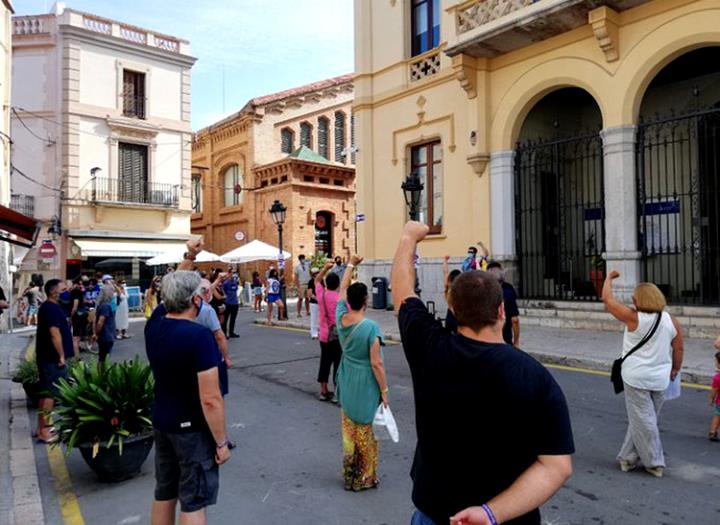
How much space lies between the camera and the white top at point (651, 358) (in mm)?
4773

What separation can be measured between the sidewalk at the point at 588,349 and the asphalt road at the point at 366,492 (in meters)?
0.99

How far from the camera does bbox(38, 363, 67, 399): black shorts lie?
20.3 feet

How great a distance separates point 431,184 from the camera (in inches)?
685

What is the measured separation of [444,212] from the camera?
54.4 ft

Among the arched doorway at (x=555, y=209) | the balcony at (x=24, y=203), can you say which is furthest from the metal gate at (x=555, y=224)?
the balcony at (x=24, y=203)

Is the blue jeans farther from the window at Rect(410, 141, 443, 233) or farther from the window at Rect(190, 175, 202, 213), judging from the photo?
the window at Rect(190, 175, 202, 213)

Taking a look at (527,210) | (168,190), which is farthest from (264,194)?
(527,210)

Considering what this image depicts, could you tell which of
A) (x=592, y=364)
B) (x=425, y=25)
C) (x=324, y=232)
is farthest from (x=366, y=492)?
(x=324, y=232)

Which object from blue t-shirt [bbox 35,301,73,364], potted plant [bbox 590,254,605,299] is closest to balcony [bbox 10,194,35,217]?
blue t-shirt [bbox 35,301,73,364]

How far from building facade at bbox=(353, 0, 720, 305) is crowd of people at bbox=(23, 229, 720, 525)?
26.7 feet

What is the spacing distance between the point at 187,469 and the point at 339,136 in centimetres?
3265

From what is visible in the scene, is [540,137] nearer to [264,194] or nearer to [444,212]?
[444,212]

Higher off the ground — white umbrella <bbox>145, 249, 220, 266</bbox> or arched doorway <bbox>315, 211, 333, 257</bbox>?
arched doorway <bbox>315, 211, 333, 257</bbox>

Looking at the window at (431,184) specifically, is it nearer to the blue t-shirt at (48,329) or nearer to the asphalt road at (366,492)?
the asphalt road at (366,492)
